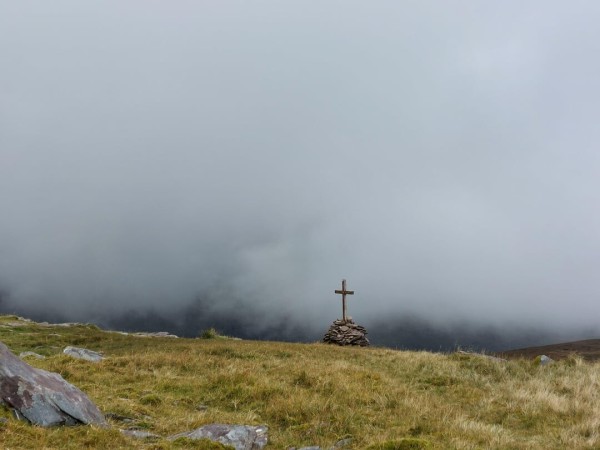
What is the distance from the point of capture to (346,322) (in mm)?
41062

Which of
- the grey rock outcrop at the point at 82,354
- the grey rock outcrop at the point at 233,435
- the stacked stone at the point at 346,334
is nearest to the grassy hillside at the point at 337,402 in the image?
the grey rock outcrop at the point at 233,435

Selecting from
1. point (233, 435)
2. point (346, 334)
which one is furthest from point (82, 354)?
point (346, 334)

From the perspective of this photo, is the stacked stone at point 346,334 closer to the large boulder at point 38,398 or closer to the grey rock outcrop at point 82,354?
the grey rock outcrop at point 82,354

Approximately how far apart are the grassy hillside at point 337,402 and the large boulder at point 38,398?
0.41m

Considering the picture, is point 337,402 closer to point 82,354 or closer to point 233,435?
point 233,435

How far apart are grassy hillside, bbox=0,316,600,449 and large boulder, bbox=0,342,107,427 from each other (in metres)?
0.41

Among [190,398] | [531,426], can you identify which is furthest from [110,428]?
[531,426]

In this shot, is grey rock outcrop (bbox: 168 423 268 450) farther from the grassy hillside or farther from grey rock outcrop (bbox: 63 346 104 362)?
grey rock outcrop (bbox: 63 346 104 362)

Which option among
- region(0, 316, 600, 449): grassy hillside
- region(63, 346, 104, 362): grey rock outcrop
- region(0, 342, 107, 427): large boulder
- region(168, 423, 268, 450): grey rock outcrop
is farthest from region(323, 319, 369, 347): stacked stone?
region(0, 342, 107, 427): large boulder

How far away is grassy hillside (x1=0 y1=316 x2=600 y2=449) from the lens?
9.93 metres

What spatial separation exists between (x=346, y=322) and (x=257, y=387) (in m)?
28.0

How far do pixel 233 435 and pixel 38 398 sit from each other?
12.8 ft

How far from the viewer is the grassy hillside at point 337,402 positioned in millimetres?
9930

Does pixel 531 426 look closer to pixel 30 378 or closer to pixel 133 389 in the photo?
pixel 133 389
